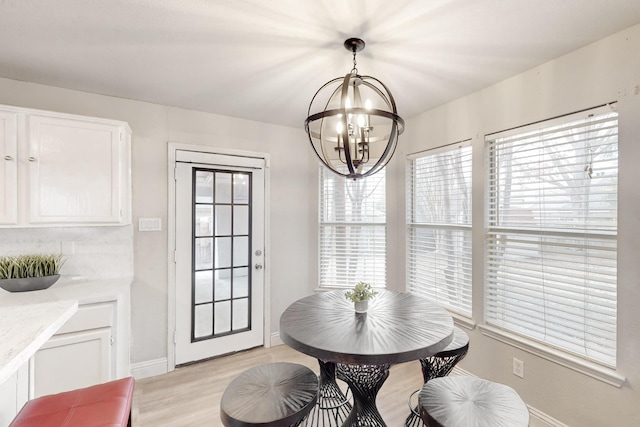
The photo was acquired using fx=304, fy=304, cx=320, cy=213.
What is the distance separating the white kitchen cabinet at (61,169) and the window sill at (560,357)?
10.1 ft

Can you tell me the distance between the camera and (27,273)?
207 centimetres

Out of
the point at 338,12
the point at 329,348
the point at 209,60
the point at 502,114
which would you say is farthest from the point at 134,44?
the point at 502,114

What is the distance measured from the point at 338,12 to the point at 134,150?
2.15 metres

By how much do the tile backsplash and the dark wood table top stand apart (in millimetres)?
1711

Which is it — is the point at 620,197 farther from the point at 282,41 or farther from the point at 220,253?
the point at 220,253

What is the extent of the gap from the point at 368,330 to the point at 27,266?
7.59ft

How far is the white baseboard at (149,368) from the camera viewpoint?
8.81ft

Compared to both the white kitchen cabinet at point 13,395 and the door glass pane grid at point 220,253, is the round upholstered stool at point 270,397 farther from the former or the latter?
the door glass pane grid at point 220,253

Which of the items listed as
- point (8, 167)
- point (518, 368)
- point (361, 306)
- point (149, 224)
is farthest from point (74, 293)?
point (518, 368)

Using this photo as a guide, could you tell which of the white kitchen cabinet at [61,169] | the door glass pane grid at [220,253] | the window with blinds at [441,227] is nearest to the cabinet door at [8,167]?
the white kitchen cabinet at [61,169]

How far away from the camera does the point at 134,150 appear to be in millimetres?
2709

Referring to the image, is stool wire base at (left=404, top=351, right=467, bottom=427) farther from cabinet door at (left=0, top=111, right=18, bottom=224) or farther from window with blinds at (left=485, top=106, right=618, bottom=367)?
cabinet door at (left=0, top=111, right=18, bottom=224)

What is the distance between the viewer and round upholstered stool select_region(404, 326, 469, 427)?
1850mm

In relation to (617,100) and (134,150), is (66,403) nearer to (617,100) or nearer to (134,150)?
(134,150)
